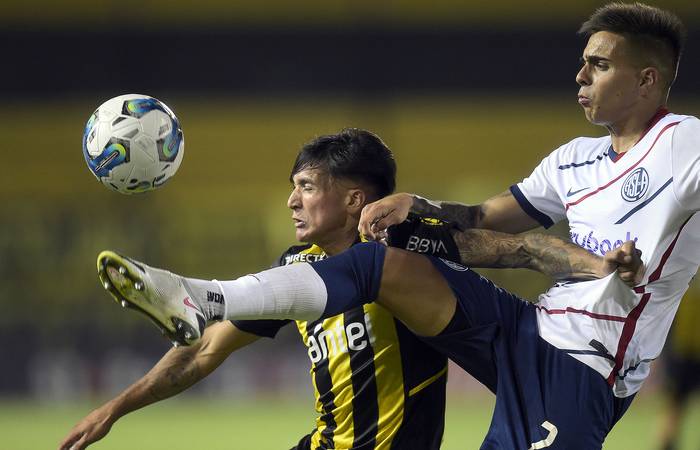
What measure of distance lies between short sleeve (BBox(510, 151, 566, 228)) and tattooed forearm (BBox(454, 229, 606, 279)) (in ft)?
1.37

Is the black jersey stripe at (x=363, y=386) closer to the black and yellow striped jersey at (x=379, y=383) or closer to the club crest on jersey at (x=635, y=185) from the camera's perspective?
the black and yellow striped jersey at (x=379, y=383)

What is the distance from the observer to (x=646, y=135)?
4223 mm

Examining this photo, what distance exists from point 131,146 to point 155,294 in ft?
3.29

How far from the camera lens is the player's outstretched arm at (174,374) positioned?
446 centimetres

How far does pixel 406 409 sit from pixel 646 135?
4.66ft

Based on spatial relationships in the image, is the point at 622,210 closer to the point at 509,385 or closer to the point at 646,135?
the point at 646,135

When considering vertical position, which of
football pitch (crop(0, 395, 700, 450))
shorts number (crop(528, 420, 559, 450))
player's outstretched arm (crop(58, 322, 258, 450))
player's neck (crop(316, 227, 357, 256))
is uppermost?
player's neck (crop(316, 227, 357, 256))

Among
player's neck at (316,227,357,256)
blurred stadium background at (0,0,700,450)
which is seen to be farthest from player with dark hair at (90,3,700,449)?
blurred stadium background at (0,0,700,450)

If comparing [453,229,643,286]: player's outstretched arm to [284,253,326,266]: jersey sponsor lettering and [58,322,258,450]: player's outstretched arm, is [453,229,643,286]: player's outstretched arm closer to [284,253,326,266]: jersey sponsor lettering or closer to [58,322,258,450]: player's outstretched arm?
[284,253,326,266]: jersey sponsor lettering

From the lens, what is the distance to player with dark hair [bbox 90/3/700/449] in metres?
3.84

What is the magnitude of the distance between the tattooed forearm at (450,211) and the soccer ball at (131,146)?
1000mm

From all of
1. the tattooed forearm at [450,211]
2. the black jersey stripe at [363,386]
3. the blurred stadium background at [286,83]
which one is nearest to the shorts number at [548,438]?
the black jersey stripe at [363,386]

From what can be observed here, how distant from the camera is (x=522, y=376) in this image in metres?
4.08

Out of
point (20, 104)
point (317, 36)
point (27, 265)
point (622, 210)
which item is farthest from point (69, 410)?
point (622, 210)
